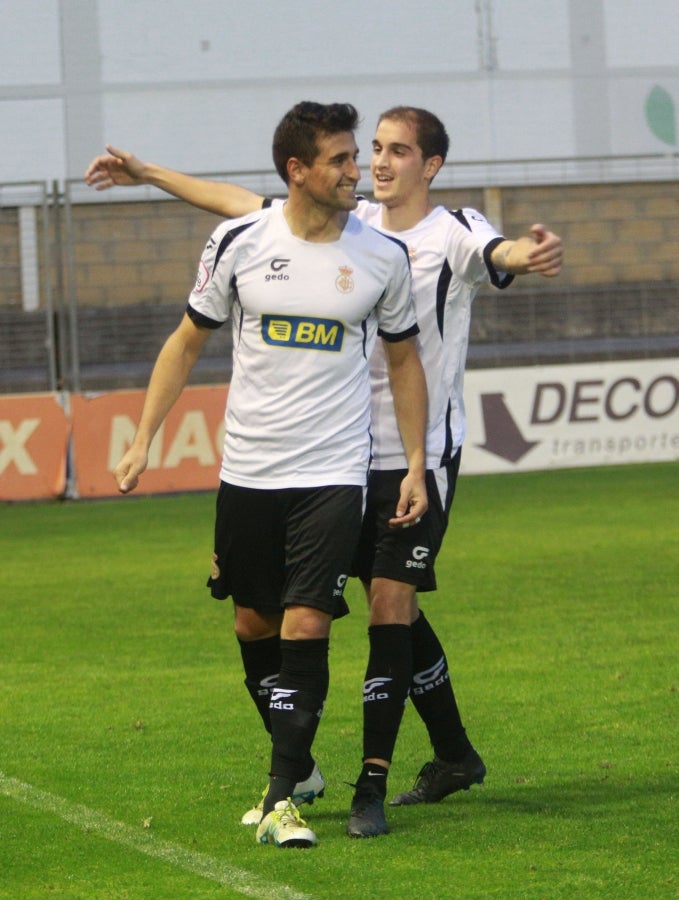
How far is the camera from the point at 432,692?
5402mm

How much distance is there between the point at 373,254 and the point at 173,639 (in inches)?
168

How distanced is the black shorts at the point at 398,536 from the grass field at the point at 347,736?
73 cm

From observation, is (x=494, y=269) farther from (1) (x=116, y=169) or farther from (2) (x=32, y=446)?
(2) (x=32, y=446)

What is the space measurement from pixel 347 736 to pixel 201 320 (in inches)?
80.7

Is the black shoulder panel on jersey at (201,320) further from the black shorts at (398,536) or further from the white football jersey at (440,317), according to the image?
the black shorts at (398,536)

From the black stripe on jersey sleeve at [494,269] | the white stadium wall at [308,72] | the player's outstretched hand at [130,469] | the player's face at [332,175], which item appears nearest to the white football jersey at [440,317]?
the black stripe on jersey sleeve at [494,269]

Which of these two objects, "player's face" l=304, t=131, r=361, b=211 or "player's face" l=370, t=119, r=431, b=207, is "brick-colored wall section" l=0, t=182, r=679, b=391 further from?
"player's face" l=304, t=131, r=361, b=211

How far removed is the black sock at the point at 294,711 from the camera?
477 cm

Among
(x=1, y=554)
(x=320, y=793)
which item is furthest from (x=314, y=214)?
(x=1, y=554)

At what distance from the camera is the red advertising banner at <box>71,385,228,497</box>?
16.5m

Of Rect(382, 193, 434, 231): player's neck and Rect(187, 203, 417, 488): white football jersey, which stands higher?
Rect(382, 193, 434, 231): player's neck

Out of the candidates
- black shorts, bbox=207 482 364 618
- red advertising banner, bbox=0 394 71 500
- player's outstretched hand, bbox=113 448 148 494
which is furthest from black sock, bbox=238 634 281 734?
red advertising banner, bbox=0 394 71 500

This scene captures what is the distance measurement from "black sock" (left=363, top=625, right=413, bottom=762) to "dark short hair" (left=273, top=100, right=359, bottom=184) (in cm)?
140

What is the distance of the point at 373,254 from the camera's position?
4887 millimetres
